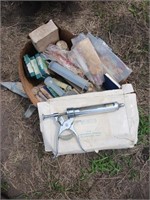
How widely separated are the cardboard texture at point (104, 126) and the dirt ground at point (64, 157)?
0.87ft

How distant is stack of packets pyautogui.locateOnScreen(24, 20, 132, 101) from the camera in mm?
2215

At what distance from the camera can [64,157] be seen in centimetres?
235

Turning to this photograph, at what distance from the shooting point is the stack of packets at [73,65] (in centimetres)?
221

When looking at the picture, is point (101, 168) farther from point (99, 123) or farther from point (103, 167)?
point (99, 123)

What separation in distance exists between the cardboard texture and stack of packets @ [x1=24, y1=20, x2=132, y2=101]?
119 millimetres

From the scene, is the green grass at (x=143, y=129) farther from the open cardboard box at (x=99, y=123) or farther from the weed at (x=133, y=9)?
the weed at (x=133, y=9)

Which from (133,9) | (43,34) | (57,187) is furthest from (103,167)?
(133,9)

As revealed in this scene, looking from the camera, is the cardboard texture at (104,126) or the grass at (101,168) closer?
the cardboard texture at (104,126)

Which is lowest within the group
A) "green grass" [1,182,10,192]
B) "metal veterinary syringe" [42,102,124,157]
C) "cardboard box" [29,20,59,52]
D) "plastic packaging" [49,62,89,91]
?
"green grass" [1,182,10,192]

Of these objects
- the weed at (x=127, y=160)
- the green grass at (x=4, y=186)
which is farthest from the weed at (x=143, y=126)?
the green grass at (x=4, y=186)

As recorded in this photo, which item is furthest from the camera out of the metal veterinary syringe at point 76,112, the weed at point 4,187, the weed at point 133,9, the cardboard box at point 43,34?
the weed at point 133,9

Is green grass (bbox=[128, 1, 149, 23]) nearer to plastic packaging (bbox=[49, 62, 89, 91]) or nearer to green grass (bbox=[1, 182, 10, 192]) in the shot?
plastic packaging (bbox=[49, 62, 89, 91])

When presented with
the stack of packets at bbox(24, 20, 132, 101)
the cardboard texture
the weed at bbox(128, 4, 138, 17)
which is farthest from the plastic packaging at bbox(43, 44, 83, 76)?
the weed at bbox(128, 4, 138, 17)

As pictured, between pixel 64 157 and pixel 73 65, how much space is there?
1.75 ft
